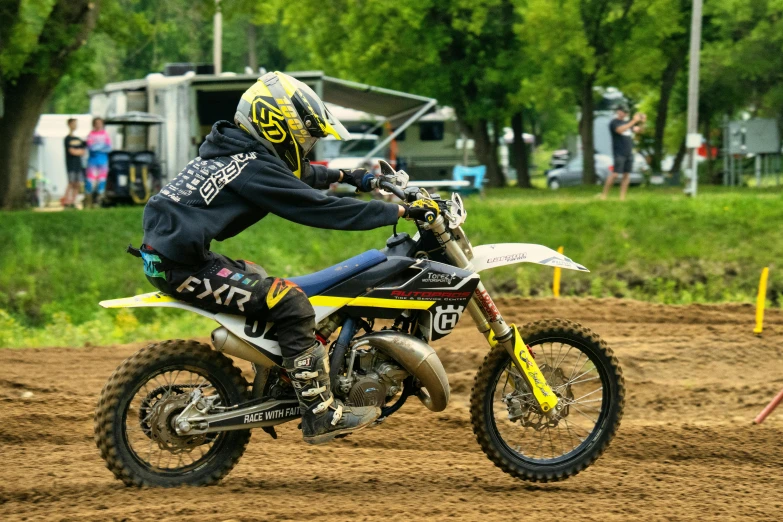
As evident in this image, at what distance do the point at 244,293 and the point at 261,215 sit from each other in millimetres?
437

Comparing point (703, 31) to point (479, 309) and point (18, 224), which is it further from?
point (479, 309)

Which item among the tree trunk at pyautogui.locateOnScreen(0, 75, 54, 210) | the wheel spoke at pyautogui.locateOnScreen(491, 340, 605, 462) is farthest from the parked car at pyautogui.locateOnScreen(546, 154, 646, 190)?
the wheel spoke at pyautogui.locateOnScreen(491, 340, 605, 462)

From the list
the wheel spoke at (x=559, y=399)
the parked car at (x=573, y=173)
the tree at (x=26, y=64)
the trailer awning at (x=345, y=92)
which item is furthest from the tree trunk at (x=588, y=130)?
the wheel spoke at (x=559, y=399)

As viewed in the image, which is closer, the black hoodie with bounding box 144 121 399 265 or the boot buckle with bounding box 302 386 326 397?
the black hoodie with bounding box 144 121 399 265

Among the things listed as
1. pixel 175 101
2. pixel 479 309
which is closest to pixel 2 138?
pixel 175 101

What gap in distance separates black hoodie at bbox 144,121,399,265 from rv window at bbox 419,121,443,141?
29727mm

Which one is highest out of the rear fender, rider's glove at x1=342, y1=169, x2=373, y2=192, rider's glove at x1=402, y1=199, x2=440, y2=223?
rider's glove at x1=342, y1=169, x2=373, y2=192

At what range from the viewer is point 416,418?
7.59 m

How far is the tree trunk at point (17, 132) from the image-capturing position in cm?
1927

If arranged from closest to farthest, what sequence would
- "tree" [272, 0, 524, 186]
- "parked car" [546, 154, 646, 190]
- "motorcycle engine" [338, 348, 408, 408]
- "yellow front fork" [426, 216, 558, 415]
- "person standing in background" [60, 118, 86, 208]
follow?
"motorcycle engine" [338, 348, 408, 408]
"yellow front fork" [426, 216, 558, 415]
"person standing in background" [60, 118, 86, 208]
"tree" [272, 0, 524, 186]
"parked car" [546, 154, 646, 190]

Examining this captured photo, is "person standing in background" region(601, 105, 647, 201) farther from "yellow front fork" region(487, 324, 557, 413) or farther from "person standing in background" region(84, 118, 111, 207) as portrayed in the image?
"yellow front fork" region(487, 324, 557, 413)

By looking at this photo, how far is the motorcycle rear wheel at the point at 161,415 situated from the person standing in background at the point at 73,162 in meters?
16.4

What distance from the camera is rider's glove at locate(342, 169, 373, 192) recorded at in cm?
590

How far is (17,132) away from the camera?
63.8ft
